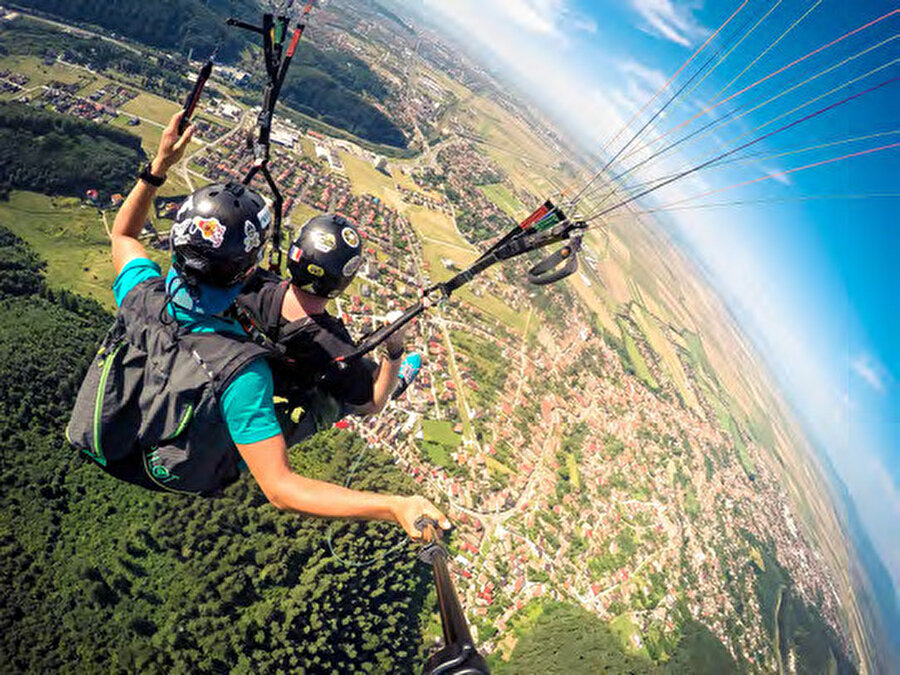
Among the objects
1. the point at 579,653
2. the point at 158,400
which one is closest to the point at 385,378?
the point at 158,400

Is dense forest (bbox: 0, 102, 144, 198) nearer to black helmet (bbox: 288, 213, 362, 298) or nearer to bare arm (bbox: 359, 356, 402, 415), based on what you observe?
black helmet (bbox: 288, 213, 362, 298)

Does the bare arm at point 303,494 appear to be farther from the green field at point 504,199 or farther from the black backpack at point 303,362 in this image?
the green field at point 504,199

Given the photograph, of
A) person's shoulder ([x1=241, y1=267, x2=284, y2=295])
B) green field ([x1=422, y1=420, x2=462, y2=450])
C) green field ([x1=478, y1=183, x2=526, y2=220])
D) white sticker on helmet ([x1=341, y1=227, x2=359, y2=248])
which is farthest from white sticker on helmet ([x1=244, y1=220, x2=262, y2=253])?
green field ([x1=478, y1=183, x2=526, y2=220])

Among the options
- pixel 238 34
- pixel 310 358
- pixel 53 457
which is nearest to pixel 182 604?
pixel 53 457

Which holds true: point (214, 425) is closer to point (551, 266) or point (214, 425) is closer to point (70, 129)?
point (551, 266)

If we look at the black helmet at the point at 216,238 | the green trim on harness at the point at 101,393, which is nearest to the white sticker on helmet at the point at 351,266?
the black helmet at the point at 216,238
